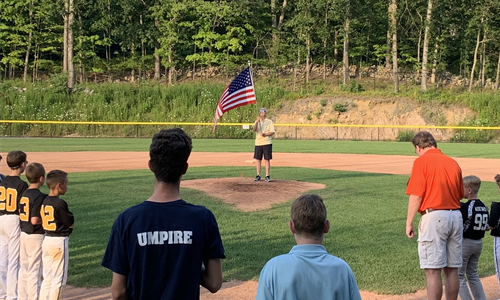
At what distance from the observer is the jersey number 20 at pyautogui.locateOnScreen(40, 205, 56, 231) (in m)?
5.73

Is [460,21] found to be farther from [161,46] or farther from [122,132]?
[122,132]

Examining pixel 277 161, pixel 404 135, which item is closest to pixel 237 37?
pixel 404 135

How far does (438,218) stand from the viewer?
6090 mm

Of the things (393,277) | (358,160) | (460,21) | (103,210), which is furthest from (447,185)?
(460,21)

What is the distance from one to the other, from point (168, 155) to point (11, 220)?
396 centimetres

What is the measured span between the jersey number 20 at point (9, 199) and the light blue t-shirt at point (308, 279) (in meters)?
4.30

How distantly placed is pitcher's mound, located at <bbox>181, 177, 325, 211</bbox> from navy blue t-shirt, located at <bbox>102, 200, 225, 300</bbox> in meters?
9.13

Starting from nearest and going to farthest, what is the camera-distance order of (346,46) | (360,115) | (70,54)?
(360,115), (70,54), (346,46)

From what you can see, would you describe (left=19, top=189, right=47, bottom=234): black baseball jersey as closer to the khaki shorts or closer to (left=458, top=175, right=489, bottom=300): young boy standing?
the khaki shorts

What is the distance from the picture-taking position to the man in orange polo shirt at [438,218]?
6.08 m

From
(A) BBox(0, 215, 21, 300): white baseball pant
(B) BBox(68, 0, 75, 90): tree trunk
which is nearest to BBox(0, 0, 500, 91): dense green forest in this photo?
(B) BBox(68, 0, 75, 90): tree trunk

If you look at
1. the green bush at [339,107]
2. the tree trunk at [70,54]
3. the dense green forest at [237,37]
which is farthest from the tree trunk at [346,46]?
the tree trunk at [70,54]

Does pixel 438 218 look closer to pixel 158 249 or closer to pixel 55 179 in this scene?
pixel 158 249

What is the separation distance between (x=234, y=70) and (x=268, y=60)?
13.1ft
